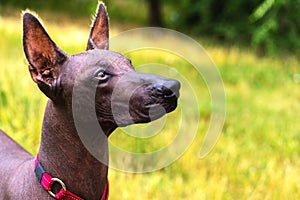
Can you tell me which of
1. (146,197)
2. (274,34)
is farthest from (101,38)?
(274,34)

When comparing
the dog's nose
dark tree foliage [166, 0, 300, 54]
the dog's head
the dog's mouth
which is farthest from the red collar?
dark tree foliage [166, 0, 300, 54]

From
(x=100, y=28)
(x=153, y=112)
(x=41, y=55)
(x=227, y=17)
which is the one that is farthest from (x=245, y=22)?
(x=153, y=112)

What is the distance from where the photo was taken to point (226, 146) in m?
6.14

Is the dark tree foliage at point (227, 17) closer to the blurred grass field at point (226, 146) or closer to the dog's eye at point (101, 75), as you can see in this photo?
the blurred grass field at point (226, 146)

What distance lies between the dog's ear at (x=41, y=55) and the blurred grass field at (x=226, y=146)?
13 centimetres

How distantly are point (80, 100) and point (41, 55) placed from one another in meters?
0.31

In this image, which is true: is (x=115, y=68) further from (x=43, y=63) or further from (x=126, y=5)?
(x=126, y=5)

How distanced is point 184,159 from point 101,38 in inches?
104

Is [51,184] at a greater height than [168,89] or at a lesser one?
lesser

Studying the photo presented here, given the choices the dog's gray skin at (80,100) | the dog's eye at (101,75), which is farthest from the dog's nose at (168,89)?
the dog's eye at (101,75)

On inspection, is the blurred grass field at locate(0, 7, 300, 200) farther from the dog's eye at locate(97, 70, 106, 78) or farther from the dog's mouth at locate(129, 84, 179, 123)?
the dog's mouth at locate(129, 84, 179, 123)

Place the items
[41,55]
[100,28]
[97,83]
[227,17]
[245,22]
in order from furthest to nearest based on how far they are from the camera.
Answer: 1. [227,17]
2. [245,22]
3. [100,28]
4. [41,55]
5. [97,83]

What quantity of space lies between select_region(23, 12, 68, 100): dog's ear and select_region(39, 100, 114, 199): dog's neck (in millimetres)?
130

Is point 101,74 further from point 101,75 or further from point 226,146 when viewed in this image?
point 226,146
